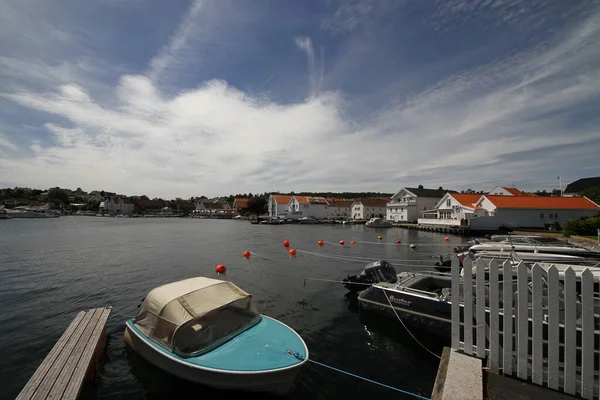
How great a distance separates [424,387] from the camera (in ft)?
23.5

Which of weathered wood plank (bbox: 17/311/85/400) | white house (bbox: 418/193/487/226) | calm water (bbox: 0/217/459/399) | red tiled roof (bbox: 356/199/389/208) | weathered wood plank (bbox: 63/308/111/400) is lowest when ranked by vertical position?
calm water (bbox: 0/217/459/399)

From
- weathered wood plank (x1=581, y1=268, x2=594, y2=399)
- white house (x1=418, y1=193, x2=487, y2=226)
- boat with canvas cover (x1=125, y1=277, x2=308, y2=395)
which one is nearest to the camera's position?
weathered wood plank (x1=581, y1=268, x2=594, y2=399)

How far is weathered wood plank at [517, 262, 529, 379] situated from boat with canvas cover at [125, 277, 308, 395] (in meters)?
3.91

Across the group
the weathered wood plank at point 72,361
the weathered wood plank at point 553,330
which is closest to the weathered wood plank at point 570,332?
the weathered wood plank at point 553,330

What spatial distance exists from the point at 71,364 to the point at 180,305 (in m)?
2.70

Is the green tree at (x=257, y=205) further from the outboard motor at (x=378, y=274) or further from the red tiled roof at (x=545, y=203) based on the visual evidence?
the outboard motor at (x=378, y=274)

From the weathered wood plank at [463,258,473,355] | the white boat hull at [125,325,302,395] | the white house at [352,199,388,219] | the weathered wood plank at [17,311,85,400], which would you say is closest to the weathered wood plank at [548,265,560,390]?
the weathered wood plank at [463,258,473,355]

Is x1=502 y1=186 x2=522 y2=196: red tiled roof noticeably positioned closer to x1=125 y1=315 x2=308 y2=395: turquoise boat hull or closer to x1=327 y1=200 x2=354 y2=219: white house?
x1=327 y1=200 x2=354 y2=219: white house

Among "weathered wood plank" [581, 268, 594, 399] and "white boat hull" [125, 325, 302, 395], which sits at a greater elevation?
"weathered wood plank" [581, 268, 594, 399]

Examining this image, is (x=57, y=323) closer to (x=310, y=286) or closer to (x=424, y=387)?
(x=310, y=286)

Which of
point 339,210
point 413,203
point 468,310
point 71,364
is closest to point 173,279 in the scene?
point 71,364

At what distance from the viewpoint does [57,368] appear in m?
6.46

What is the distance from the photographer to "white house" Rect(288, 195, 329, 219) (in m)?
99.9

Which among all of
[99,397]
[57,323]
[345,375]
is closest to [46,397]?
[99,397]
